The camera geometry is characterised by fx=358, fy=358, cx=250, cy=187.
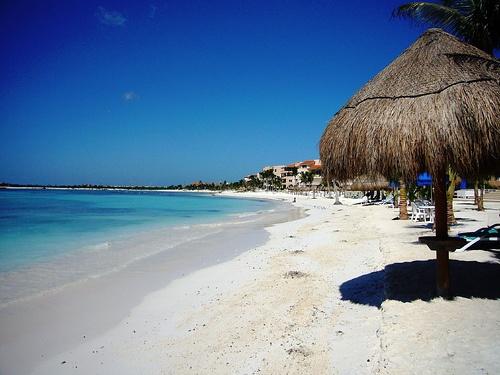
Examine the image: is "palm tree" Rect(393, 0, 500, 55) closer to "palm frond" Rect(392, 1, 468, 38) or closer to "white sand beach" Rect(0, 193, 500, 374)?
"palm frond" Rect(392, 1, 468, 38)

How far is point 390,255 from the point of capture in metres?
7.19

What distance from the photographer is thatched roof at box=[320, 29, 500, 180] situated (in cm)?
342

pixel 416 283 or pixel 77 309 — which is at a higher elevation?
pixel 416 283

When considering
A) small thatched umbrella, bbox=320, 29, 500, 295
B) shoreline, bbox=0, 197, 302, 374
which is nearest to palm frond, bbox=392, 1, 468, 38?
small thatched umbrella, bbox=320, 29, 500, 295

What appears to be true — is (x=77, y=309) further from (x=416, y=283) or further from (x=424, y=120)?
(x=424, y=120)

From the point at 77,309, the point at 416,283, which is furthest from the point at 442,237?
the point at 77,309

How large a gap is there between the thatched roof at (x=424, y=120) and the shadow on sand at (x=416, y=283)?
1548mm

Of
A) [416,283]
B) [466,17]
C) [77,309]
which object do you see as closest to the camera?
[416,283]

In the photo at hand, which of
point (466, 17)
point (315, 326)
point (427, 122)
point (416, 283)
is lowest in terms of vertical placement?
point (315, 326)

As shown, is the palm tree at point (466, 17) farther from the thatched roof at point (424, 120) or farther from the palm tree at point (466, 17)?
the thatched roof at point (424, 120)

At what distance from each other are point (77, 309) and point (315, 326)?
3.78 metres

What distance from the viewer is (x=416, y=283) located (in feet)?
16.6

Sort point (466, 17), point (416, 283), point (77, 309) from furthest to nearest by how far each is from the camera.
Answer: point (466, 17) < point (77, 309) < point (416, 283)

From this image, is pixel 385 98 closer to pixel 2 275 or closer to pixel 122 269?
pixel 122 269
